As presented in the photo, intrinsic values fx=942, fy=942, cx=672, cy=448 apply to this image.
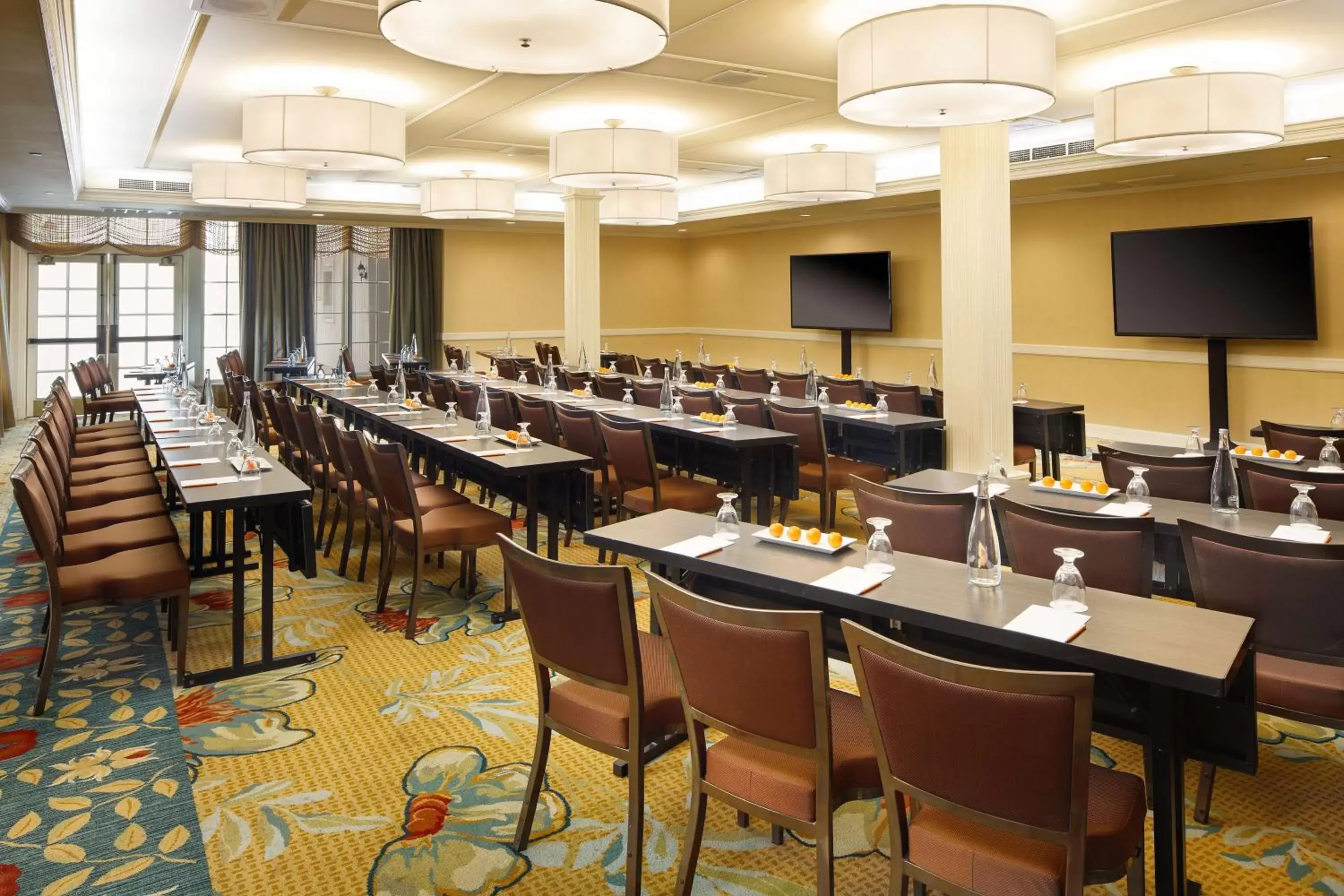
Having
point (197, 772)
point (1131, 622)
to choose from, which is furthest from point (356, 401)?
point (1131, 622)

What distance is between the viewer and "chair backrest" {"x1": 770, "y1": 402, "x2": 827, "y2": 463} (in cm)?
595

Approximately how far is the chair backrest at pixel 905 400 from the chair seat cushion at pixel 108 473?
512 centimetres

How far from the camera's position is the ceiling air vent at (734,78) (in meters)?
6.17

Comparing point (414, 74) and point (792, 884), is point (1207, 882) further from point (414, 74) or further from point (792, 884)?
point (414, 74)

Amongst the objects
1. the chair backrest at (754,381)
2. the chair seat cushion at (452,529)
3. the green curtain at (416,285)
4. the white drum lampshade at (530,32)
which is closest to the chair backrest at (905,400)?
the chair backrest at (754,381)

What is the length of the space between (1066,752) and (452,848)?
1760mm

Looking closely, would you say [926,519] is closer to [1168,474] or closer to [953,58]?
[1168,474]

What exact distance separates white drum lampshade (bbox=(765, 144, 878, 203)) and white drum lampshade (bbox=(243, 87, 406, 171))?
3.42 meters

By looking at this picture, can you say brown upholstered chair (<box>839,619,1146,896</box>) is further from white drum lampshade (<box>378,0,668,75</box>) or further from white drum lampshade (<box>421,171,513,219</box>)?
white drum lampshade (<box>421,171,513,219</box>)

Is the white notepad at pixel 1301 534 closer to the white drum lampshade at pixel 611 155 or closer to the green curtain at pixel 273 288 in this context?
the white drum lampshade at pixel 611 155

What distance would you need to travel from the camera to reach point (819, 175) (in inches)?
320

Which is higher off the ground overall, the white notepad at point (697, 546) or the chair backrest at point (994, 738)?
the white notepad at point (697, 546)

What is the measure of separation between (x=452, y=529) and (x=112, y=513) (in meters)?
1.83

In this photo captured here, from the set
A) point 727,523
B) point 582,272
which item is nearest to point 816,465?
point 727,523
